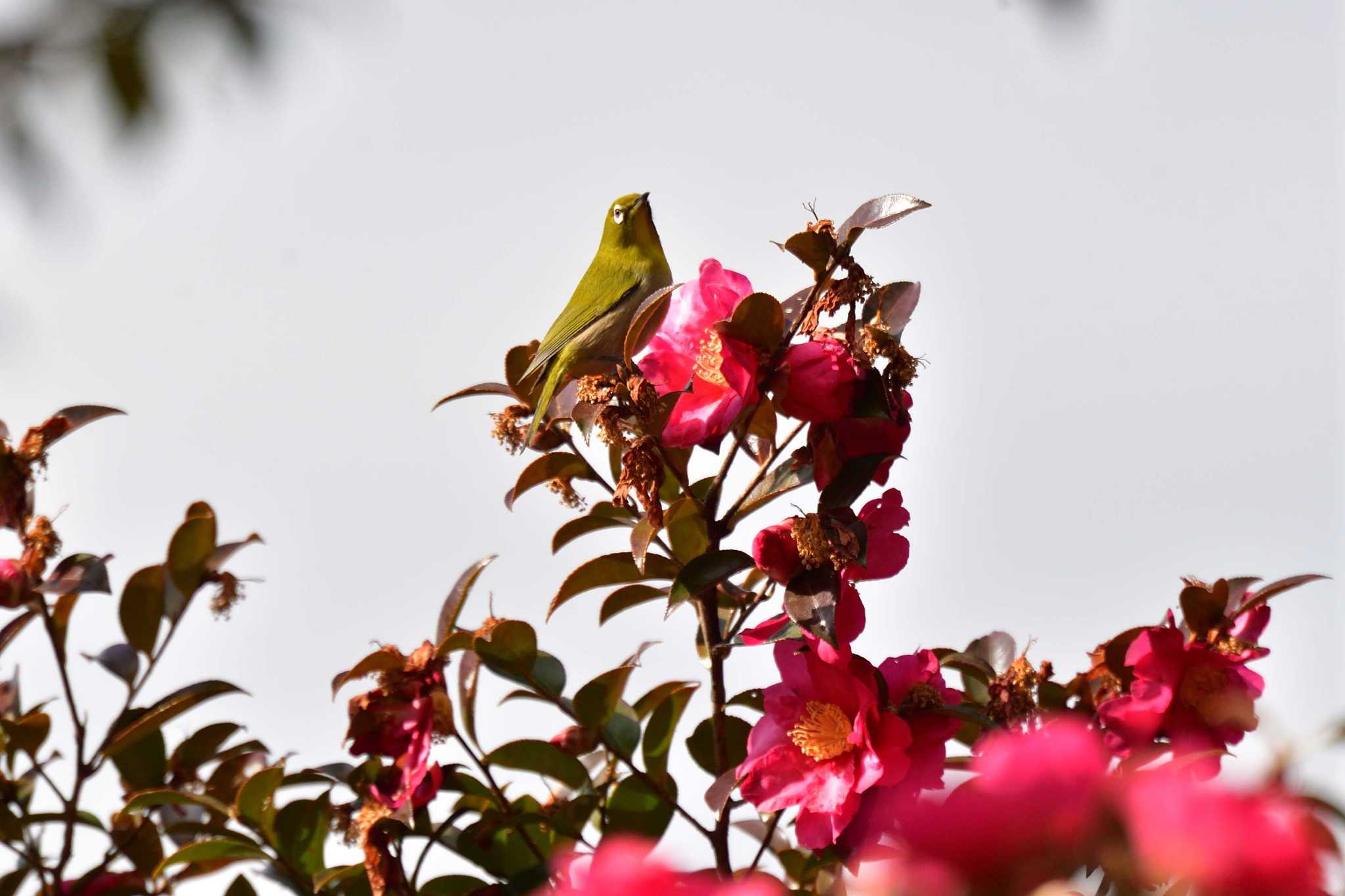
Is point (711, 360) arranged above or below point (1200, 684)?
above

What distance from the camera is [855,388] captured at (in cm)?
150

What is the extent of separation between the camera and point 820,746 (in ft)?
4.89

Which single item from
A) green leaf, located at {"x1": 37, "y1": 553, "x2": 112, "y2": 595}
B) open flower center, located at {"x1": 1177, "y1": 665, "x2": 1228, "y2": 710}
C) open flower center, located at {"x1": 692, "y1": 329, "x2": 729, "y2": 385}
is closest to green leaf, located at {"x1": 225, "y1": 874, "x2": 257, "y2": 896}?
green leaf, located at {"x1": 37, "y1": 553, "x2": 112, "y2": 595}

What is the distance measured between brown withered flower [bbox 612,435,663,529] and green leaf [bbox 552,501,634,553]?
0.72 feet

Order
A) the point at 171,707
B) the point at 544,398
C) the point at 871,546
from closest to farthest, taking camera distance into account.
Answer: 1. the point at 871,546
2. the point at 544,398
3. the point at 171,707

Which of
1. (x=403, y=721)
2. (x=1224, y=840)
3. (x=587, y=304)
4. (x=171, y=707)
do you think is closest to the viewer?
(x=1224, y=840)

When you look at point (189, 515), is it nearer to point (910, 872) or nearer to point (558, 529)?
point (558, 529)

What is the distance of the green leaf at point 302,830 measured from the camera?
5.94ft

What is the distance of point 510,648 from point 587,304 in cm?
80

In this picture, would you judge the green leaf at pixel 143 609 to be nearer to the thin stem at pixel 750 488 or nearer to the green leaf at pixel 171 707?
the green leaf at pixel 171 707

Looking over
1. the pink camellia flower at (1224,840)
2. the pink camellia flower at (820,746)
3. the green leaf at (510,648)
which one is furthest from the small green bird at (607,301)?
the pink camellia flower at (1224,840)

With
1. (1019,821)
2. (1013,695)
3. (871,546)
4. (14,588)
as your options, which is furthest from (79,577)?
(1019,821)

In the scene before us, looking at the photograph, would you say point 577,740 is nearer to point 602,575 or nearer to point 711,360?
point 602,575

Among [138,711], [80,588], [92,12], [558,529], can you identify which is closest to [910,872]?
[92,12]
